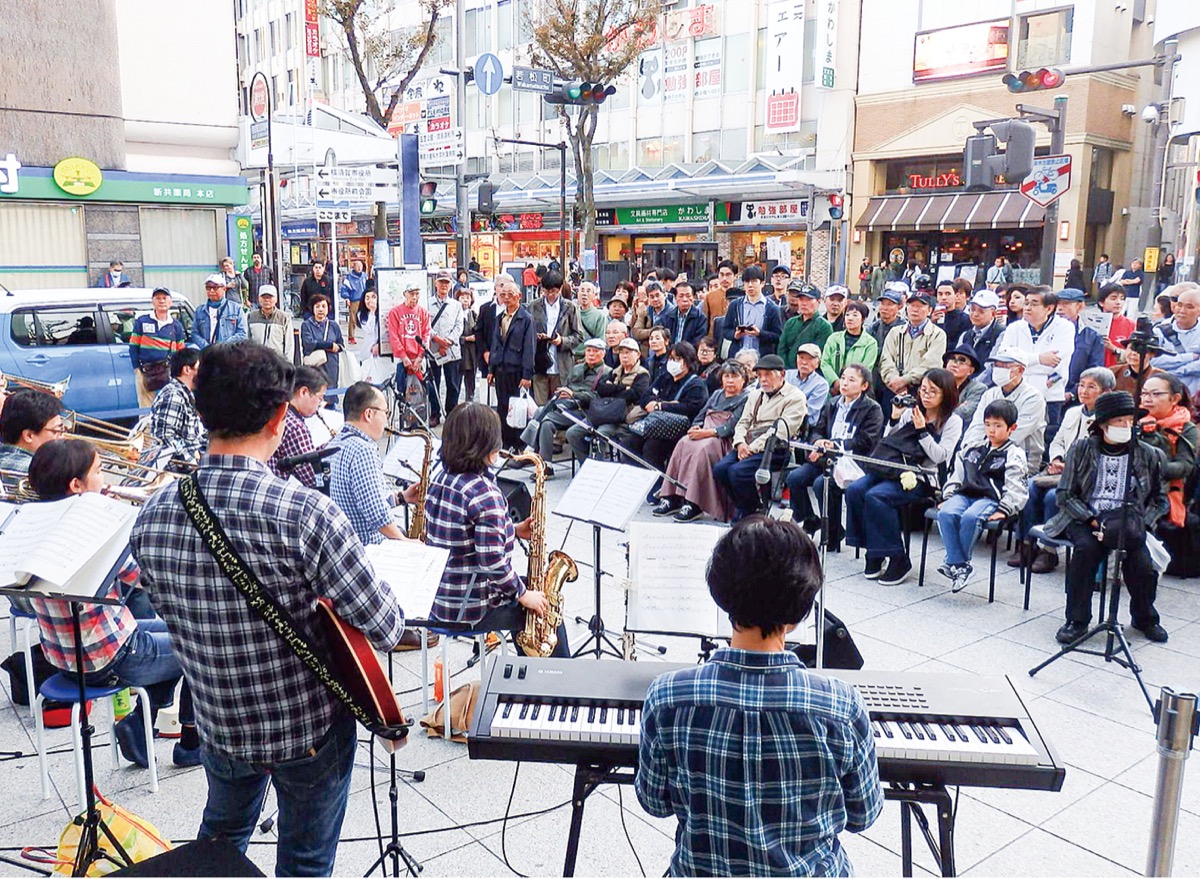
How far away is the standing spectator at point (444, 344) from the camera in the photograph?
37.7 ft

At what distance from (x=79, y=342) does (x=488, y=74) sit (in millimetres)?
6915

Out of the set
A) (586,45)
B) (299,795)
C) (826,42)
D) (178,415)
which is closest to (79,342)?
(178,415)

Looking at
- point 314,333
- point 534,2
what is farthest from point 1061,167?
point 534,2

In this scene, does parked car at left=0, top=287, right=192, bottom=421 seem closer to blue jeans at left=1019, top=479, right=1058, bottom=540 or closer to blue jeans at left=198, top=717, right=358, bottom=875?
blue jeans at left=198, top=717, right=358, bottom=875

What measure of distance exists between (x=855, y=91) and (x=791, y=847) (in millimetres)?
27010

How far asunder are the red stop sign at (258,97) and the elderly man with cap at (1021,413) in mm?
9600

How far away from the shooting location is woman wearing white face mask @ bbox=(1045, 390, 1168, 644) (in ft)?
17.5

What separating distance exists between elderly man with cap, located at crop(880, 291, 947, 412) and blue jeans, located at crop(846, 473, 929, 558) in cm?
138

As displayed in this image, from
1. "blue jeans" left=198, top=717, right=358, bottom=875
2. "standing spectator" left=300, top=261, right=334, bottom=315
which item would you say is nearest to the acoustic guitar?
"blue jeans" left=198, top=717, right=358, bottom=875

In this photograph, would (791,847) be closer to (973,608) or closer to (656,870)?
(656,870)

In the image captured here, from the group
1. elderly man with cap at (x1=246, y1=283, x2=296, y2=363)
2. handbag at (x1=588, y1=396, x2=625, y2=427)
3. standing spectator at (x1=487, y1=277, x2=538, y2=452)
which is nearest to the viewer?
handbag at (x1=588, y1=396, x2=625, y2=427)

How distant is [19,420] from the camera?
15.5ft

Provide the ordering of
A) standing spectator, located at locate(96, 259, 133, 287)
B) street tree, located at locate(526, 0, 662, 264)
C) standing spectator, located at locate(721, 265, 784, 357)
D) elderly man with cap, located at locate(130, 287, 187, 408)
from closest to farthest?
1. standing spectator, located at locate(721, 265, 784, 357)
2. elderly man with cap, located at locate(130, 287, 187, 408)
3. standing spectator, located at locate(96, 259, 133, 287)
4. street tree, located at locate(526, 0, 662, 264)

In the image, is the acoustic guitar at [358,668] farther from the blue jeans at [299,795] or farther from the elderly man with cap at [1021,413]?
the elderly man with cap at [1021,413]
